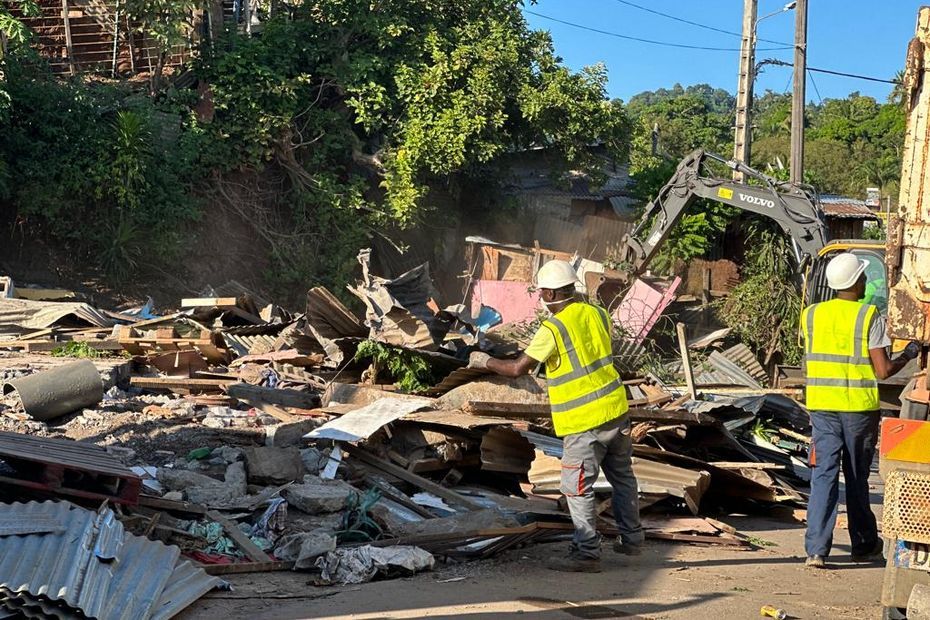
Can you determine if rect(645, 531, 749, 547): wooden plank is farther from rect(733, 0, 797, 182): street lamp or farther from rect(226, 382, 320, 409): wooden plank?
rect(733, 0, 797, 182): street lamp

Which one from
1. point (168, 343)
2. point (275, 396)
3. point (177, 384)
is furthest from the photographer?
point (168, 343)

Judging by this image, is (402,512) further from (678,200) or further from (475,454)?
(678,200)

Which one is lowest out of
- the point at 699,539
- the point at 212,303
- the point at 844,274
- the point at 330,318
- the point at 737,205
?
the point at 699,539

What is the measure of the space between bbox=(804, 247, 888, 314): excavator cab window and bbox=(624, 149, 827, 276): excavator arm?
10.7 ft

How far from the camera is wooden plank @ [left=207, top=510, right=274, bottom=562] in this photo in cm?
638

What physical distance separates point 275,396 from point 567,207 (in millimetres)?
15127

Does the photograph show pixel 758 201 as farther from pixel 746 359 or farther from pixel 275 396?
pixel 275 396

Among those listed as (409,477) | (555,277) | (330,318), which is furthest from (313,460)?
(330,318)

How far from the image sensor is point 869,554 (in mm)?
7008

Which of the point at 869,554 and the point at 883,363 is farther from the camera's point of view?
the point at 869,554

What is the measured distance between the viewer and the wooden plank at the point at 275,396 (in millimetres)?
11023

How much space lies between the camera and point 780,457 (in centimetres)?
1053

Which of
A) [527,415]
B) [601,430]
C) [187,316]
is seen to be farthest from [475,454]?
[187,316]

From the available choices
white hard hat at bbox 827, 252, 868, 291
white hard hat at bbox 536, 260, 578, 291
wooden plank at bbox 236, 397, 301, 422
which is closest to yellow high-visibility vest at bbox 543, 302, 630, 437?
white hard hat at bbox 536, 260, 578, 291
